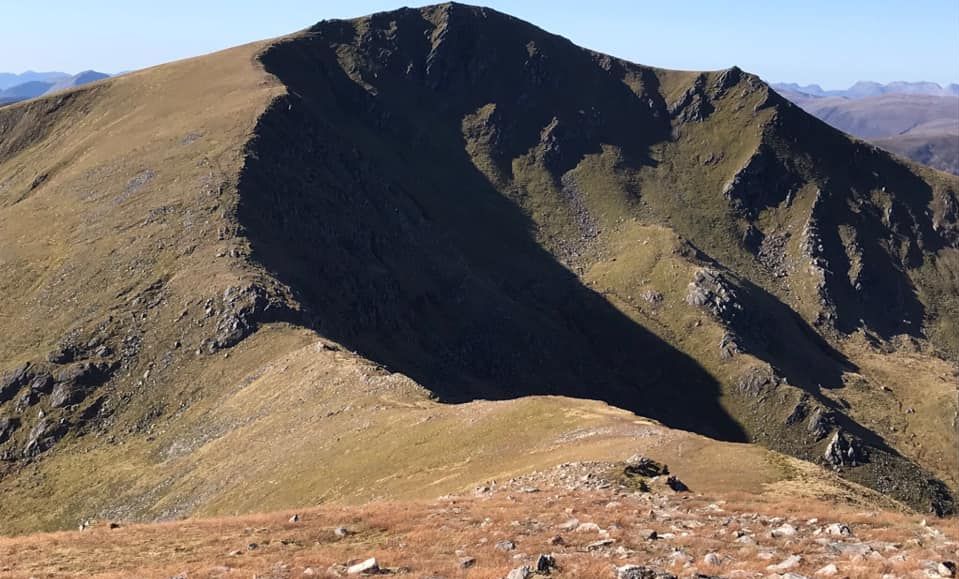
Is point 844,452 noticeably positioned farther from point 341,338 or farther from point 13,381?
point 13,381

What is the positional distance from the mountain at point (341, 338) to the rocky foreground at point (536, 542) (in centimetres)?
1220

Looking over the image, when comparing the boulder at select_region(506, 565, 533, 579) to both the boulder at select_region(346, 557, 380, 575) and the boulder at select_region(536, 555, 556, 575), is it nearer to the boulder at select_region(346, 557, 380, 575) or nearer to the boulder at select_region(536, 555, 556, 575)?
the boulder at select_region(536, 555, 556, 575)

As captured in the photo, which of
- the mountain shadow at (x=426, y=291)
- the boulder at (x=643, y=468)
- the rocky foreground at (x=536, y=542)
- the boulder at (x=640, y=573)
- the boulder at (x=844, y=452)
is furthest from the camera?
the boulder at (x=844, y=452)

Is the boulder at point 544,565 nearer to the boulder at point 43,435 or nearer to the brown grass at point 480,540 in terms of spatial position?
the brown grass at point 480,540

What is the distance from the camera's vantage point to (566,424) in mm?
62938

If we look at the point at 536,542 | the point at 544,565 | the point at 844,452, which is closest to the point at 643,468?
the point at 536,542

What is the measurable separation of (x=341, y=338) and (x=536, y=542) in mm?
84201

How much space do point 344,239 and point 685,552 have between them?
11557cm

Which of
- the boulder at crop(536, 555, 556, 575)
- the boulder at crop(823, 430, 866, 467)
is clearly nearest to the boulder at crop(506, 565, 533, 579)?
the boulder at crop(536, 555, 556, 575)

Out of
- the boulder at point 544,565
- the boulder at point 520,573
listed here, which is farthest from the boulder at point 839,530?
the boulder at point 520,573

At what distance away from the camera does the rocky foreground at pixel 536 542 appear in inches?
992

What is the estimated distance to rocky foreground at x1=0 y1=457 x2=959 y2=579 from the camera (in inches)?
992

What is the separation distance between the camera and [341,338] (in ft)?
361

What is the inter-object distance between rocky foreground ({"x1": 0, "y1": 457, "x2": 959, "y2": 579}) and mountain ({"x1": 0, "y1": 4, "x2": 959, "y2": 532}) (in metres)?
12.2
